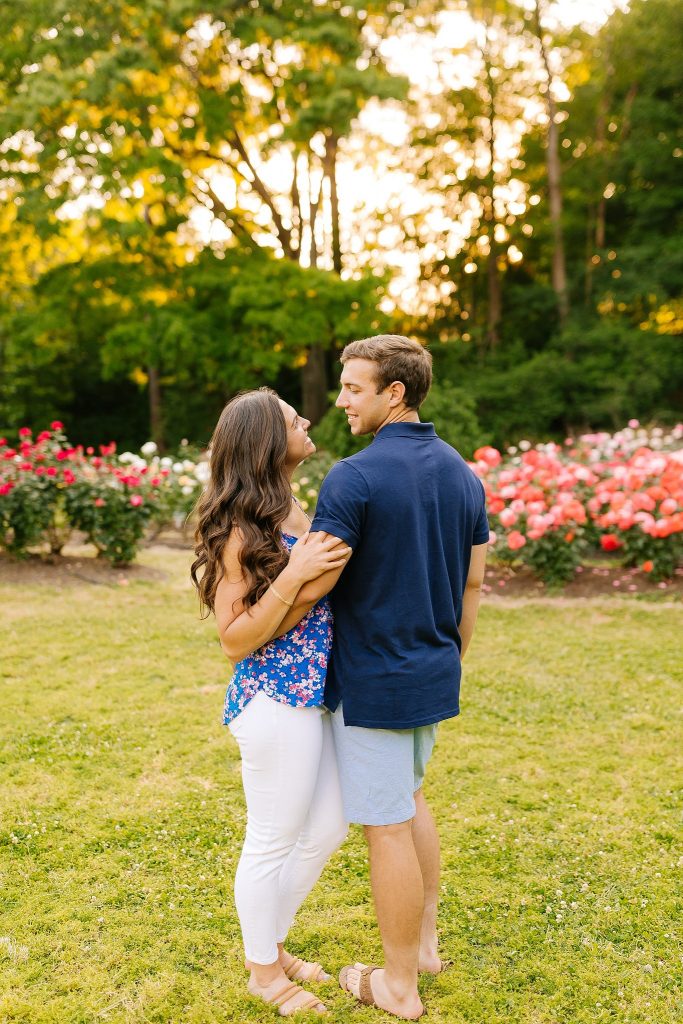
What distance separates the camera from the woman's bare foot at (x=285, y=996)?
8.23 ft

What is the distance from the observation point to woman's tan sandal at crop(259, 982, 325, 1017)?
8.20ft

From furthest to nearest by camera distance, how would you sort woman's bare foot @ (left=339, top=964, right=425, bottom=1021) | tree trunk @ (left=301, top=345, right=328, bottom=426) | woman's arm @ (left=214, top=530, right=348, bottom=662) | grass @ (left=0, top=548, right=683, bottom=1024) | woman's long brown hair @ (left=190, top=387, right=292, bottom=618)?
tree trunk @ (left=301, top=345, right=328, bottom=426) → grass @ (left=0, top=548, right=683, bottom=1024) → woman's bare foot @ (left=339, top=964, right=425, bottom=1021) → woman's long brown hair @ (left=190, top=387, right=292, bottom=618) → woman's arm @ (left=214, top=530, right=348, bottom=662)

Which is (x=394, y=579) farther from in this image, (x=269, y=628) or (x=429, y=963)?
(x=429, y=963)

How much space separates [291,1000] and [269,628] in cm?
123

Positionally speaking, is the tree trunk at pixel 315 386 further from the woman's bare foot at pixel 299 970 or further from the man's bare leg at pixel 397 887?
the man's bare leg at pixel 397 887

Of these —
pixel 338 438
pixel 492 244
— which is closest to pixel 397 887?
pixel 338 438

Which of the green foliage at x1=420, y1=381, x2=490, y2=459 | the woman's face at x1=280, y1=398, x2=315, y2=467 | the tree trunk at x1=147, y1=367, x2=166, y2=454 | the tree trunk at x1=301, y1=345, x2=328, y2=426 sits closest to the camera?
the woman's face at x1=280, y1=398, x2=315, y2=467

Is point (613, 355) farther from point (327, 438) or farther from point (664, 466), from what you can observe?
point (664, 466)

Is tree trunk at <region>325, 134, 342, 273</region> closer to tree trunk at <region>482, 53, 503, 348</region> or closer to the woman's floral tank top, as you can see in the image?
tree trunk at <region>482, 53, 503, 348</region>

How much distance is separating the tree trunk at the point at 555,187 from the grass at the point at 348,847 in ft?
51.0

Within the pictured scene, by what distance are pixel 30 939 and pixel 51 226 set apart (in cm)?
1348

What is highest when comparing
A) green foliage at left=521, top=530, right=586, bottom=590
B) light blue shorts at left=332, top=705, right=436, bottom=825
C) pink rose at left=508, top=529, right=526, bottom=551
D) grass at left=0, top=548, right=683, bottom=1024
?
light blue shorts at left=332, top=705, right=436, bottom=825

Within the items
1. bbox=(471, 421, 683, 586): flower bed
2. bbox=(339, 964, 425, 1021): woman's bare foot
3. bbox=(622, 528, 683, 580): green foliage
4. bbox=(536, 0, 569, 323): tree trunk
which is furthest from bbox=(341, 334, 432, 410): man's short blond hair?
bbox=(536, 0, 569, 323): tree trunk

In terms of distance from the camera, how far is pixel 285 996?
2527 millimetres
